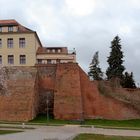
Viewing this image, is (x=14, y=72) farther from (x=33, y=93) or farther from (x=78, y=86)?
(x=78, y=86)

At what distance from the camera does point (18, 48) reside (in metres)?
66.3

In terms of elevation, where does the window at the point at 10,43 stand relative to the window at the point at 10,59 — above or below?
above

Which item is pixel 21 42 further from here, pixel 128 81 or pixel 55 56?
pixel 128 81

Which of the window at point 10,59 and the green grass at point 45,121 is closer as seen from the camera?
the green grass at point 45,121

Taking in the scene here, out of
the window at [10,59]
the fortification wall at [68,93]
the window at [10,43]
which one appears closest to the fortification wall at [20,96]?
the fortification wall at [68,93]

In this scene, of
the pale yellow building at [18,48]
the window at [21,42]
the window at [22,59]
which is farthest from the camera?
the window at [21,42]

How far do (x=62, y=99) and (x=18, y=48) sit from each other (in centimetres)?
1566

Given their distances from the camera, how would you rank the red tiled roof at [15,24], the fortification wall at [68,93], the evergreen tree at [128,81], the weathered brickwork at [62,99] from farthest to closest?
the evergreen tree at [128,81] < the red tiled roof at [15,24] < the fortification wall at [68,93] < the weathered brickwork at [62,99]

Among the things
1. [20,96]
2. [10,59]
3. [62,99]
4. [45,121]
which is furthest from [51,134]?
[10,59]

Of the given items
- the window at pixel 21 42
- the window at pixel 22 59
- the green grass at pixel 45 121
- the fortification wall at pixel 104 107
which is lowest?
the green grass at pixel 45 121

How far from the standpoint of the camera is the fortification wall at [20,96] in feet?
171

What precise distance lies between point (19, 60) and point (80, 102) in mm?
16813

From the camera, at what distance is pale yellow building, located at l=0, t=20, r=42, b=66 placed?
66.2 metres

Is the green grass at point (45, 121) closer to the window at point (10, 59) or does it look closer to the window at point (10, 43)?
the window at point (10, 59)
